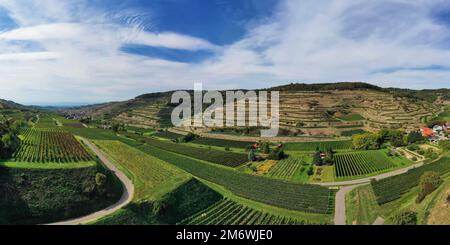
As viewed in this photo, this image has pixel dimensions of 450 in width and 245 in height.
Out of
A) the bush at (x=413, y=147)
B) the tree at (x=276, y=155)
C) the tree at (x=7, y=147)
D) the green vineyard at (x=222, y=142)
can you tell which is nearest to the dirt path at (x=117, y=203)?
the tree at (x=7, y=147)

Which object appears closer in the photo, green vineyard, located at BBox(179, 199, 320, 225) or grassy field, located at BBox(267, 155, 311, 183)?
green vineyard, located at BBox(179, 199, 320, 225)

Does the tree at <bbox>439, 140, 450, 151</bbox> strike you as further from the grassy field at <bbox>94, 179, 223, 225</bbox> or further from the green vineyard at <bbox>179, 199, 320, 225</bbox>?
the grassy field at <bbox>94, 179, 223, 225</bbox>

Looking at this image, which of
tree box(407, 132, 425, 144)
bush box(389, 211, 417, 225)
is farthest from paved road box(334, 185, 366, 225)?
tree box(407, 132, 425, 144)

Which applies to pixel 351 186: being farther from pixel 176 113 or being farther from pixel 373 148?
pixel 176 113

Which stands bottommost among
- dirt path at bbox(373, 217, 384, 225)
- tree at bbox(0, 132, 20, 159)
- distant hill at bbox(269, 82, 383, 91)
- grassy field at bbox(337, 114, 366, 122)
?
dirt path at bbox(373, 217, 384, 225)

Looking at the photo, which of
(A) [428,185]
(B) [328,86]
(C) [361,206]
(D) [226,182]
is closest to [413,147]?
(A) [428,185]

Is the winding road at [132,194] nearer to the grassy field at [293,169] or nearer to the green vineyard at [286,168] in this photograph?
the grassy field at [293,169]
